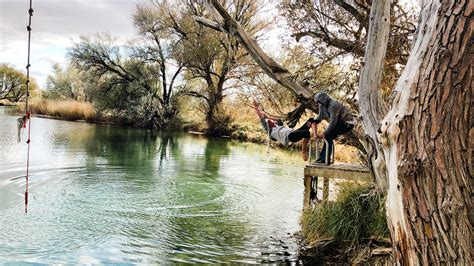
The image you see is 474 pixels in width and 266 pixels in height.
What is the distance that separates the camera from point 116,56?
1055 inches

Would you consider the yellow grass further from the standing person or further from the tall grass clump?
the tall grass clump

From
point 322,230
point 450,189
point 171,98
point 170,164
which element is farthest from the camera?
point 171,98

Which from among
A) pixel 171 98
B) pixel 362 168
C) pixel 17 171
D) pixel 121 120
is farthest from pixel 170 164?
pixel 121 120

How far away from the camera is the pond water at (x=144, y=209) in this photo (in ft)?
17.1

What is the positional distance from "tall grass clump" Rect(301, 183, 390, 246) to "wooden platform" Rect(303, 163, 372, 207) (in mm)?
131

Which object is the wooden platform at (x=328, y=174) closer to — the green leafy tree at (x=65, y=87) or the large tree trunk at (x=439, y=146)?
the large tree trunk at (x=439, y=146)

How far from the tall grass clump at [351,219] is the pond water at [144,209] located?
0.41 meters

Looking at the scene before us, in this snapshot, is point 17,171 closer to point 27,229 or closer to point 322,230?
point 27,229

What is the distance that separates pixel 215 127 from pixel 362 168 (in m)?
18.5

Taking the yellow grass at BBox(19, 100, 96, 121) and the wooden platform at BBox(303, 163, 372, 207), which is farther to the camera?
the yellow grass at BBox(19, 100, 96, 121)

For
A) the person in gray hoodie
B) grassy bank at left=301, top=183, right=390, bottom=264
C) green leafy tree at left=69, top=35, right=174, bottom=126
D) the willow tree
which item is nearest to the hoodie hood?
the person in gray hoodie

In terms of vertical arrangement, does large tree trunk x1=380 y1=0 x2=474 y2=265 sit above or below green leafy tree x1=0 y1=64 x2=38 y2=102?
below

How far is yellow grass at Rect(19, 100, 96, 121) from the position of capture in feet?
92.1

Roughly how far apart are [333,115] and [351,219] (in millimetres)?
1172
